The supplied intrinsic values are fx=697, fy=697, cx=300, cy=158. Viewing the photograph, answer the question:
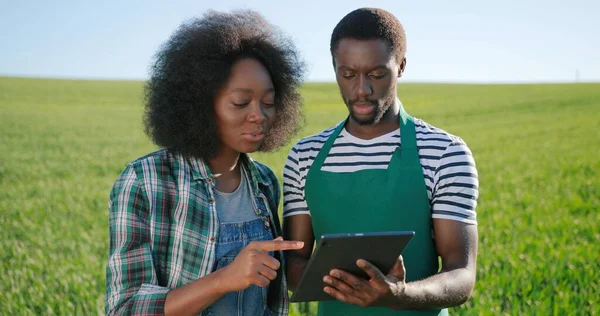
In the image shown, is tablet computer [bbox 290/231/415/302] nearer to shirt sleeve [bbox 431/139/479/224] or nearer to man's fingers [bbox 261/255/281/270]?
man's fingers [bbox 261/255/281/270]

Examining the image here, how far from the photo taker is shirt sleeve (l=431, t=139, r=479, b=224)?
2.72 m

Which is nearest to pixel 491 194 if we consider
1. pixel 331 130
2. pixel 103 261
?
pixel 103 261

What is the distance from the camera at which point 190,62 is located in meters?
2.92

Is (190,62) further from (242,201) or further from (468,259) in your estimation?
(468,259)

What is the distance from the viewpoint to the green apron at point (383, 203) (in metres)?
2.77

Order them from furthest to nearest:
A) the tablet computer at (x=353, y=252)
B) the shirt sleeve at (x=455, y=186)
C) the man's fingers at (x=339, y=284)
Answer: the shirt sleeve at (x=455, y=186)
the man's fingers at (x=339, y=284)
the tablet computer at (x=353, y=252)

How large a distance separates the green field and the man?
1.16m

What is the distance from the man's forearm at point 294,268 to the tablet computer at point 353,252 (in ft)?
1.28

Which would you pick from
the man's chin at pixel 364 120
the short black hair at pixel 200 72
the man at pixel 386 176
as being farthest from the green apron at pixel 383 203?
the short black hair at pixel 200 72

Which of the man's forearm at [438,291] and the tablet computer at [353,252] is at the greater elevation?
the tablet computer at [353,252]

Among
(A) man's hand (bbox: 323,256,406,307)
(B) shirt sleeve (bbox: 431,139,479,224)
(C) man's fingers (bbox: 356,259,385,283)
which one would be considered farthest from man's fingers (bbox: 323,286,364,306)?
(B) shirt sleeve (bbox: 431,139,479,224)

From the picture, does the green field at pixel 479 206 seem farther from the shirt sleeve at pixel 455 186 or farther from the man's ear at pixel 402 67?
the shirt sleeve at pixel 455 186

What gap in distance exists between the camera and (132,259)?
256 cm

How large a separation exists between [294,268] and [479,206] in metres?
8.36
